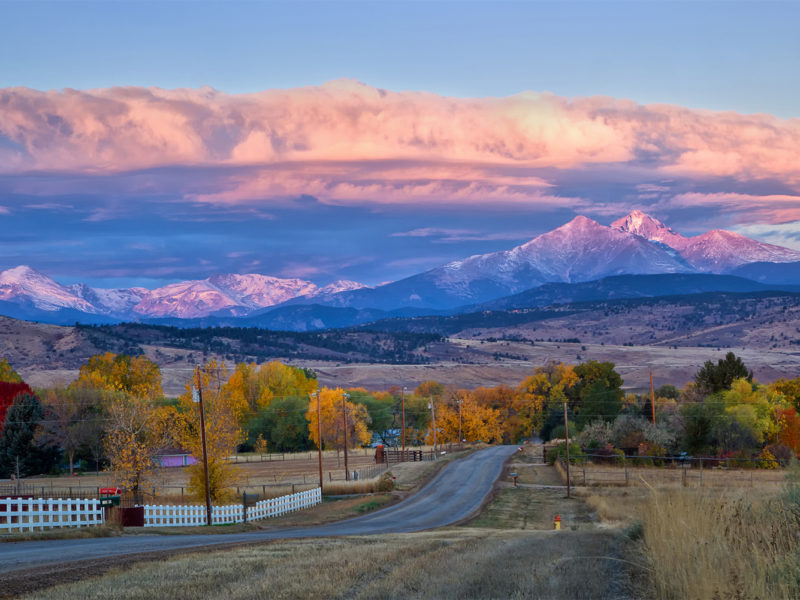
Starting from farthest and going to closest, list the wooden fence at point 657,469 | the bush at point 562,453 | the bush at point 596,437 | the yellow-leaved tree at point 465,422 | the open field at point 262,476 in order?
the yellow-leaved tree at point 465,422
the bush at point 596,437
the bush at point 562,453
the open field at point 262,476
the wooden fence at point 657,469

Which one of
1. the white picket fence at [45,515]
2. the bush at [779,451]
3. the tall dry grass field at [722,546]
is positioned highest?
the tall dry grass field at [722,546]

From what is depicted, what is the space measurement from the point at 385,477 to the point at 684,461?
2788 centimetres

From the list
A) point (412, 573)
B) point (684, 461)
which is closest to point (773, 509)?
point (412, 573)

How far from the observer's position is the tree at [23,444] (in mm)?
89500

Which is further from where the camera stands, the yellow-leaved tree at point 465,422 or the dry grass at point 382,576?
the yellow-leaved tree at point 465,422

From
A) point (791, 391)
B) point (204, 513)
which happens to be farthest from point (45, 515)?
point (791, 391)

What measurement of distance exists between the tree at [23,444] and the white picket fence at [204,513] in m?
51.6

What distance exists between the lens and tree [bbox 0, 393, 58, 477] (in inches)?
3524

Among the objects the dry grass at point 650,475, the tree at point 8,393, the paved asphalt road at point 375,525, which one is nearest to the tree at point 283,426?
the paved asphalt road at point 375,525

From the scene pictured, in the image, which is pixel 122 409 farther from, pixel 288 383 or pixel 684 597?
pixel 288 383

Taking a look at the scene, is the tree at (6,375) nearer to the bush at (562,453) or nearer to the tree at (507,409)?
the tree at (507,409)

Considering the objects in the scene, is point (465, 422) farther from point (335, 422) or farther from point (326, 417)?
point (326, 417)

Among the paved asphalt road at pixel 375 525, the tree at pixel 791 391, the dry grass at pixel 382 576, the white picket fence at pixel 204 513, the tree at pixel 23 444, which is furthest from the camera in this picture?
the tree at pixel 791 391

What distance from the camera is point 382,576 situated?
15.5 metres
